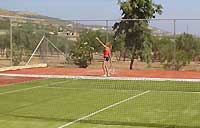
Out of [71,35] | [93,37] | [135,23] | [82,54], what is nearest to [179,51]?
[135,23]

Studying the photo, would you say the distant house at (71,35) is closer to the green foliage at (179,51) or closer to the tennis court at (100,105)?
the green foliage at (179,51)

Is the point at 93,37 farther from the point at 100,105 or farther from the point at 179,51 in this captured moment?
the point at 100,105

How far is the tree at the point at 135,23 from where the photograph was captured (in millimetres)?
24844

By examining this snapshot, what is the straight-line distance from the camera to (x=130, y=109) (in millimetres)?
11102

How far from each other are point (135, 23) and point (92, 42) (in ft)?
9.20

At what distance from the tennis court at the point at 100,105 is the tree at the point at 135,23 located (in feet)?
25.7

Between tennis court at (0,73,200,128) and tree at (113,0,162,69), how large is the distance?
7830 mm

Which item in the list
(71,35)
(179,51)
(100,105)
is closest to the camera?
(100,105)

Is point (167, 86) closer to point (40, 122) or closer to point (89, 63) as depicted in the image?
point (40, 122)

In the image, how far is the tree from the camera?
24.8m

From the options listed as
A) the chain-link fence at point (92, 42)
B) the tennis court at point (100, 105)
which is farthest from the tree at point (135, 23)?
the tennis court at point (100, 105)

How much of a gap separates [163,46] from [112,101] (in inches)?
482

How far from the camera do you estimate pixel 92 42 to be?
2572 centimetres

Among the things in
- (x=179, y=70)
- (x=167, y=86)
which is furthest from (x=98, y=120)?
(x=179, y=70)
